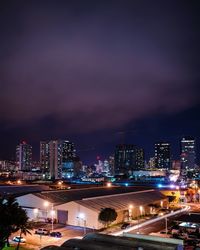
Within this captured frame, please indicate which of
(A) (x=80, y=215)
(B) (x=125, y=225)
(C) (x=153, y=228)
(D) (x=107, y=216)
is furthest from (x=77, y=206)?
(C) (x=153, y=228)

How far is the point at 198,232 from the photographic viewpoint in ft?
142

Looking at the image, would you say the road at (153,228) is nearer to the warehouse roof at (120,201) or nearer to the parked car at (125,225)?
the parked car at (125,225)

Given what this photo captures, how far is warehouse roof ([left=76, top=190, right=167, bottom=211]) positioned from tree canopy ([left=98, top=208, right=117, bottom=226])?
178 cm

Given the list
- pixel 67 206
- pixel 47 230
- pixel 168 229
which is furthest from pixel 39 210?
pixel 168 229

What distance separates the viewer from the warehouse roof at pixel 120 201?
51625mm

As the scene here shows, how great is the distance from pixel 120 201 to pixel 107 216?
422 inches

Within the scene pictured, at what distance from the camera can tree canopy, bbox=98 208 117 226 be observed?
47812mm

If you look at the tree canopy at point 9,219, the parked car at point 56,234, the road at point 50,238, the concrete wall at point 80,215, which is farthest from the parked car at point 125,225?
the tree canopy at point 9,219

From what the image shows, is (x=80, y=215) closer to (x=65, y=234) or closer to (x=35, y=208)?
(x=65, y=234)

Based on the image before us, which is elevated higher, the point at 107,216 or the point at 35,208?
the point at 35,208

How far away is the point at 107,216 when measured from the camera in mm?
47750

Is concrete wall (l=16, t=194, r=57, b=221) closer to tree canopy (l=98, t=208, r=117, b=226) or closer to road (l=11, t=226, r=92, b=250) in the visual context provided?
road (l=11, t=226, r=92, b=250)

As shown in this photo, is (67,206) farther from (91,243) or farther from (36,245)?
(91,243)

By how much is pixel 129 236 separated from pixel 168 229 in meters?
15.9
